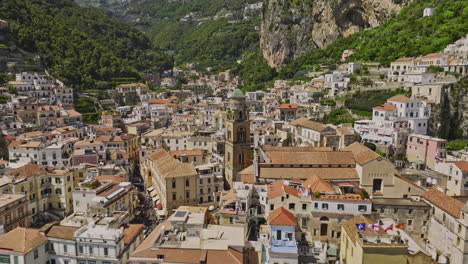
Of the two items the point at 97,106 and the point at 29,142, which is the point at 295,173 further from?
the point at 97,106

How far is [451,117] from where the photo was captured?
56.8 metres

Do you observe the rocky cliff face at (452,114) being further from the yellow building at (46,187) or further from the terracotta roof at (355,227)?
the yellow building at (46,187)

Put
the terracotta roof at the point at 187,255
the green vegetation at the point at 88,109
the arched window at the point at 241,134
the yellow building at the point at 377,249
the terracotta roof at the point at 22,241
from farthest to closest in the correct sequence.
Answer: the green vegetation at the point at 88,109
the arched window at the point at 241,134
the terracotta roof at the point at 22,241
the terracotta roof at the point at 187,255
the yellow building at the point at 377,249

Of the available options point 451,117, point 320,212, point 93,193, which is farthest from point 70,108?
point 451,117

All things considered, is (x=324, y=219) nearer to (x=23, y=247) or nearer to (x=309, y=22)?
(x=23, y=247)

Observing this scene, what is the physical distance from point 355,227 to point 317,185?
268 inches

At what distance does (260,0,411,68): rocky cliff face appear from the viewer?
11741cm

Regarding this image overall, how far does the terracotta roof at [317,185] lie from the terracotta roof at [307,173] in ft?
8.23

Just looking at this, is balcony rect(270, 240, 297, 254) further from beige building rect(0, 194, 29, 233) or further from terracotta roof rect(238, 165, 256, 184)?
beige building rect(0, 194, 29, 233)

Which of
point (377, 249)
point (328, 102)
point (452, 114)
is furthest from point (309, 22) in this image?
point (377, 249)

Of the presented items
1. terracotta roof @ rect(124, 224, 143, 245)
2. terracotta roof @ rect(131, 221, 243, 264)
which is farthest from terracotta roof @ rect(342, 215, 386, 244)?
terracotta roof @ rect(124, 224, 143, 245)

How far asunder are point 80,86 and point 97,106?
33.1 ft

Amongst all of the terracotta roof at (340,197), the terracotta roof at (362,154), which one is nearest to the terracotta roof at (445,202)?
the terracotta roof at (362,154)

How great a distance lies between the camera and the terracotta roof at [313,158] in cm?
4156
